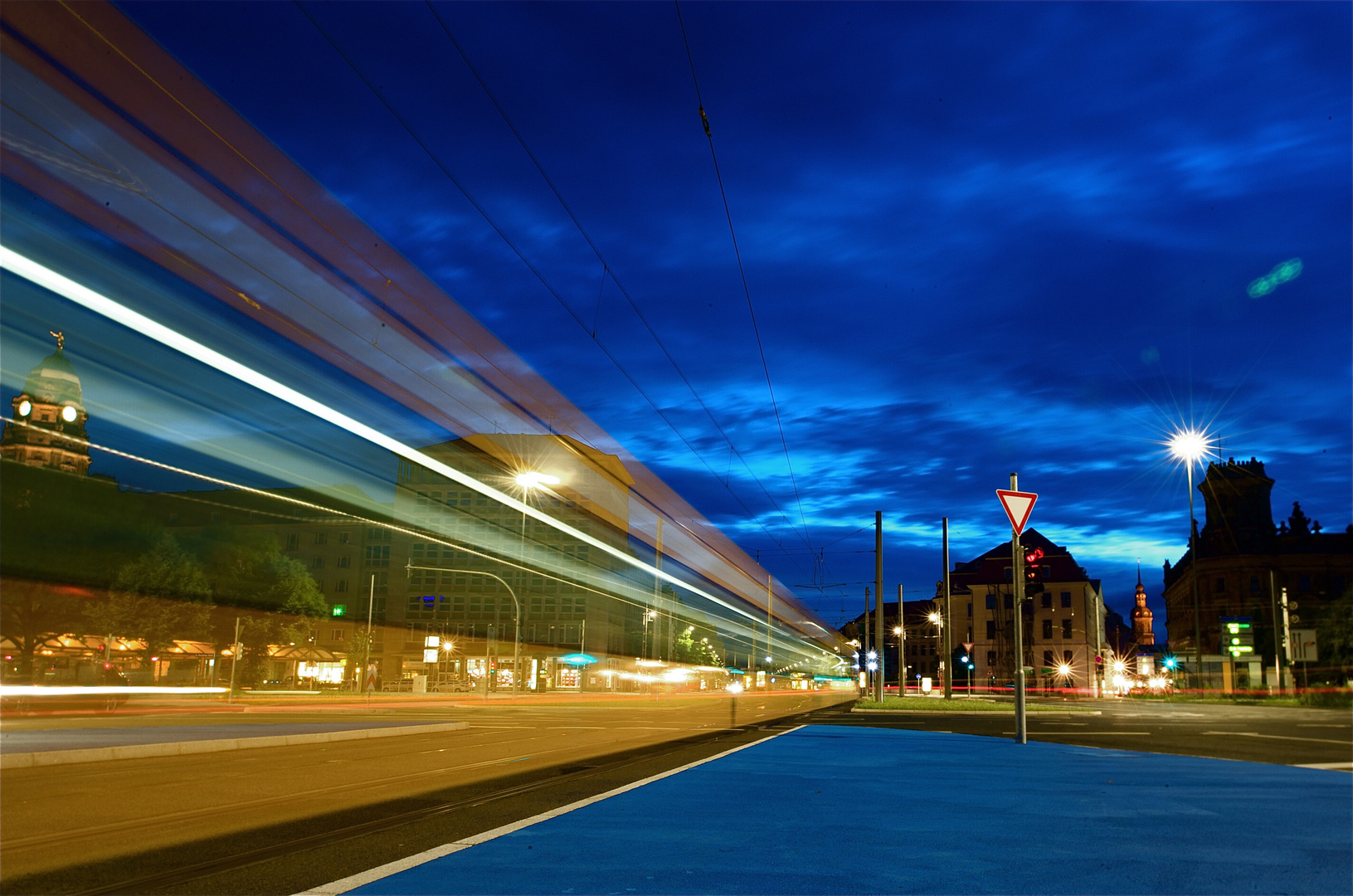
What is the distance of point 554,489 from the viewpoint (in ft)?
219

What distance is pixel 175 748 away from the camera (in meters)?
15.3

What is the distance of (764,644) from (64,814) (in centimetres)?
5507

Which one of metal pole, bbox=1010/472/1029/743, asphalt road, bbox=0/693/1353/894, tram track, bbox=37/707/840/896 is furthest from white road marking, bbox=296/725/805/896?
metal pole, bbox=1010/472/1029/743

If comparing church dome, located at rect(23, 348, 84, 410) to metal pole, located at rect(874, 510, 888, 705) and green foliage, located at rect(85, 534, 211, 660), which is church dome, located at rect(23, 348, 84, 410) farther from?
metal pole, located at rect(874, 510, 888, 705)

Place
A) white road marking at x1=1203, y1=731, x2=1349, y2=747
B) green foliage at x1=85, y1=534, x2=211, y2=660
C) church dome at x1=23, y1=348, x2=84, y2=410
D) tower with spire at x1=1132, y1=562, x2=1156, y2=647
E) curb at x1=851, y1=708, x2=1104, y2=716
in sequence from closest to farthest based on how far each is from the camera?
white road marking at x1=1203, y1=731, x2=1349, y2=747 < church dome at x1=23, y1=348, x2=84, y2=410 < curb at x1=851, y1=708, x2=1104, y2=716 < green foliage at x1=85, y1=534, x2=211, y2=660 < tower with spire at x1=1132, y1=562, x2=1156, y2=647

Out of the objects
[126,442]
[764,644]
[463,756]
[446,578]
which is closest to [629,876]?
[463,756]

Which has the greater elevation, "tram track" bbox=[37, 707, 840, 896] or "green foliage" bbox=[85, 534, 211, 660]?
"green foliage" bbox=[85, 534, 211, 660]

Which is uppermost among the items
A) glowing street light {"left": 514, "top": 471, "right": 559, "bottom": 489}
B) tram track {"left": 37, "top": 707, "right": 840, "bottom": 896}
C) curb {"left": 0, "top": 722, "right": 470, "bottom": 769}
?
glowing street light {"left": 514, "top": 471, "right": 559, "bottom": 489}

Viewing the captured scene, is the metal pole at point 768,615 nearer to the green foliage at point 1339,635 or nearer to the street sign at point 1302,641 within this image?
the green foliage at point 1339,635

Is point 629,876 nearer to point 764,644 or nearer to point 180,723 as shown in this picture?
point 180,723

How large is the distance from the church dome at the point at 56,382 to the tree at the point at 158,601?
24.5 metres

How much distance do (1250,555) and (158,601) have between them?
112368mm

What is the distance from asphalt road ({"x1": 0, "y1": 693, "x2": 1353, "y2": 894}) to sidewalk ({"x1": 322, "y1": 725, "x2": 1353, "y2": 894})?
912mm

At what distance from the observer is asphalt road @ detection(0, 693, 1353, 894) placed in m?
6.26
